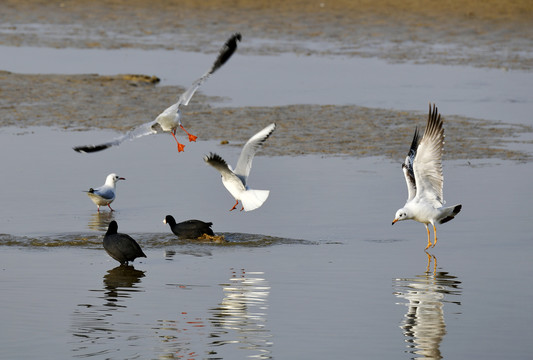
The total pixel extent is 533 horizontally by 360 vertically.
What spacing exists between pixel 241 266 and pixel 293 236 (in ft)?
4.75

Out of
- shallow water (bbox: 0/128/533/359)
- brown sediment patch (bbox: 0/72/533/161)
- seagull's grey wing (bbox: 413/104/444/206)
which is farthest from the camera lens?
brown sediment patch (bbox: 0/72/533/161)

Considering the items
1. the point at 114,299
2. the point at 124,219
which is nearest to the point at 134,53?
the point at 124,219

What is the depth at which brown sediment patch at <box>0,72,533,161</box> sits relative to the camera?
17766 millimetres

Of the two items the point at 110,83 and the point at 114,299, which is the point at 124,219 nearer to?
the point at 114,299

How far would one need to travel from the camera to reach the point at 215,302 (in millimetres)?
9719

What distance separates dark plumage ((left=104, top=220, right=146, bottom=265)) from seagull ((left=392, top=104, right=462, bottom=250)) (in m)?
3.10

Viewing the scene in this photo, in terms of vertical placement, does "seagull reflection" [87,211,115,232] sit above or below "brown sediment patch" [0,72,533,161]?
below

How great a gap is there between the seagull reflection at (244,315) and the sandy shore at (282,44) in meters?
7.26

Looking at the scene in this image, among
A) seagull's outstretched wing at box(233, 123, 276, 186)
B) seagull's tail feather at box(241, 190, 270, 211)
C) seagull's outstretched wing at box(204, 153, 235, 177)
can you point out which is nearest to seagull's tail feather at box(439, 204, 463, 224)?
seagull's tail feather at box(241, 190, 270, 211)

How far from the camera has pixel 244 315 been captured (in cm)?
932

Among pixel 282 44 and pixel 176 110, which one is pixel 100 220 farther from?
pixel 282 44

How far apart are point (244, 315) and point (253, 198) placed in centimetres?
369

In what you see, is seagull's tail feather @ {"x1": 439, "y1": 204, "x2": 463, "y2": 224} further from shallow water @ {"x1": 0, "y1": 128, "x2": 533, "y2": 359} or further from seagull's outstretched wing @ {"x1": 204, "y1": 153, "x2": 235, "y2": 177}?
seagull's outstretched wing @ {"x1": 204, "y1": 153, "x2": 235, "y2": 177}

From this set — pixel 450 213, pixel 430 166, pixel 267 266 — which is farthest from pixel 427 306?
pixel 430 166
